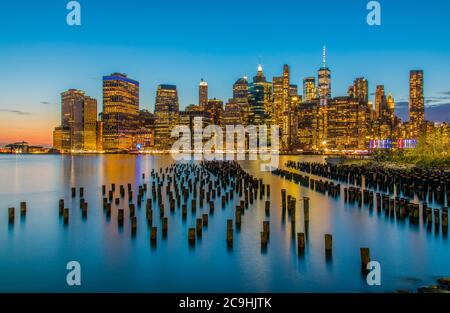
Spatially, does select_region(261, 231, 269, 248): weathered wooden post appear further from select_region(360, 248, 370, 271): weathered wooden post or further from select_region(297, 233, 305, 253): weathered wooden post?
select_region(360, 248, 370, 271): weathered wooden post

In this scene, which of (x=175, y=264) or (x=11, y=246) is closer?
(x=175, y=264)

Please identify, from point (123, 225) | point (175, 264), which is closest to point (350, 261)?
point (175, 264)

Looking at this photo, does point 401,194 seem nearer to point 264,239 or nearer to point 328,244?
point 328,244

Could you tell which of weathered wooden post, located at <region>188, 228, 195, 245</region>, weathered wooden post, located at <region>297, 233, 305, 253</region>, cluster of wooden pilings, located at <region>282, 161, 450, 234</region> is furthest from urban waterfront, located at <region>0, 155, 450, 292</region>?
cluster of wooden pilings, located at <region>282, 161, 450, 234</region>

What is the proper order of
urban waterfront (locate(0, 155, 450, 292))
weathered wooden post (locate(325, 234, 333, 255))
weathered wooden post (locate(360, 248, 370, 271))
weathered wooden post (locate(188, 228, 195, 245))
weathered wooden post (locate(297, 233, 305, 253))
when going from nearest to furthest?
urban waterfront (locate(0, 155, 450, 292)), weathered wooden post (locate(360, 248, 370, 271)), weathered wooden post (locate(325, 234, 333, 255)), weathered wooden post (locate(297, 233, 305, 253)), weathered wooden post (locate(188, 228, 195, 245))

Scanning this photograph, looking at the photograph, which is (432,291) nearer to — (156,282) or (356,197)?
(156,282)

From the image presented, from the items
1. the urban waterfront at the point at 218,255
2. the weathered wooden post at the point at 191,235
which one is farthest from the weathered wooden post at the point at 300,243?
the weathered wooden post at the point at 191,235

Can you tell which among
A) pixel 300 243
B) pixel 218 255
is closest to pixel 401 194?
pixel 300 243
